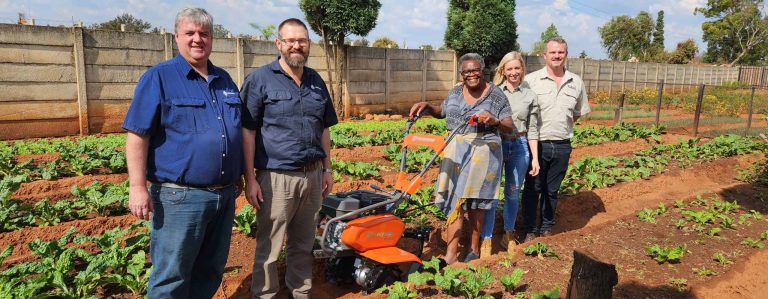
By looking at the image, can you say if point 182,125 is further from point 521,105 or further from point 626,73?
point 626,73

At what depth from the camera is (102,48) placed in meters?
9.80

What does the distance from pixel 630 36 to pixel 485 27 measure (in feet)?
114

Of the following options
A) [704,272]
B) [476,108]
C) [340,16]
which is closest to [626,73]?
[340,16]

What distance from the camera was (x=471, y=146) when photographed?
13.0 feet

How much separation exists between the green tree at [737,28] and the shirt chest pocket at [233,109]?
146 feet

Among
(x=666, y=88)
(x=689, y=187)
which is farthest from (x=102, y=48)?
(x=666, y=88)

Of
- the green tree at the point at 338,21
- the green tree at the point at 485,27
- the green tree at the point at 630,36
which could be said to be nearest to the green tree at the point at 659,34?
the green tree at the point at 630,36

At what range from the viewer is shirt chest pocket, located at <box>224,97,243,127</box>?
107 inches

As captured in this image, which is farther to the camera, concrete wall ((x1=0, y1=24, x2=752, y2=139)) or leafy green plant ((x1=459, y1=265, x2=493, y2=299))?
concrete wall ((x1=0, y1=24, x2=752, y2=139))

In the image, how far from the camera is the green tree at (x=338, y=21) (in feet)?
41.4

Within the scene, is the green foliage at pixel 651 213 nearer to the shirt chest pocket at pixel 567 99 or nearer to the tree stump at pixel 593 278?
the shirt chest pocket at pixel 567 99

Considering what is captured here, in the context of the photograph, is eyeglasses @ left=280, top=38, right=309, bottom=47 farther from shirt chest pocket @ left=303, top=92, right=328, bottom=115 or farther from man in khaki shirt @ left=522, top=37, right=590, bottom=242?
man in khaki shirt @ left=522, top=37, right=590, bottom=242

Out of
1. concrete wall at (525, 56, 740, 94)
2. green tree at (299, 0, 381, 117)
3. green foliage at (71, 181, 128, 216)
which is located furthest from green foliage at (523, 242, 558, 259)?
concrete wall at (525, 56, 740, 94)

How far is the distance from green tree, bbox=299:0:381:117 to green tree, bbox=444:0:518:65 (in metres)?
4.42
